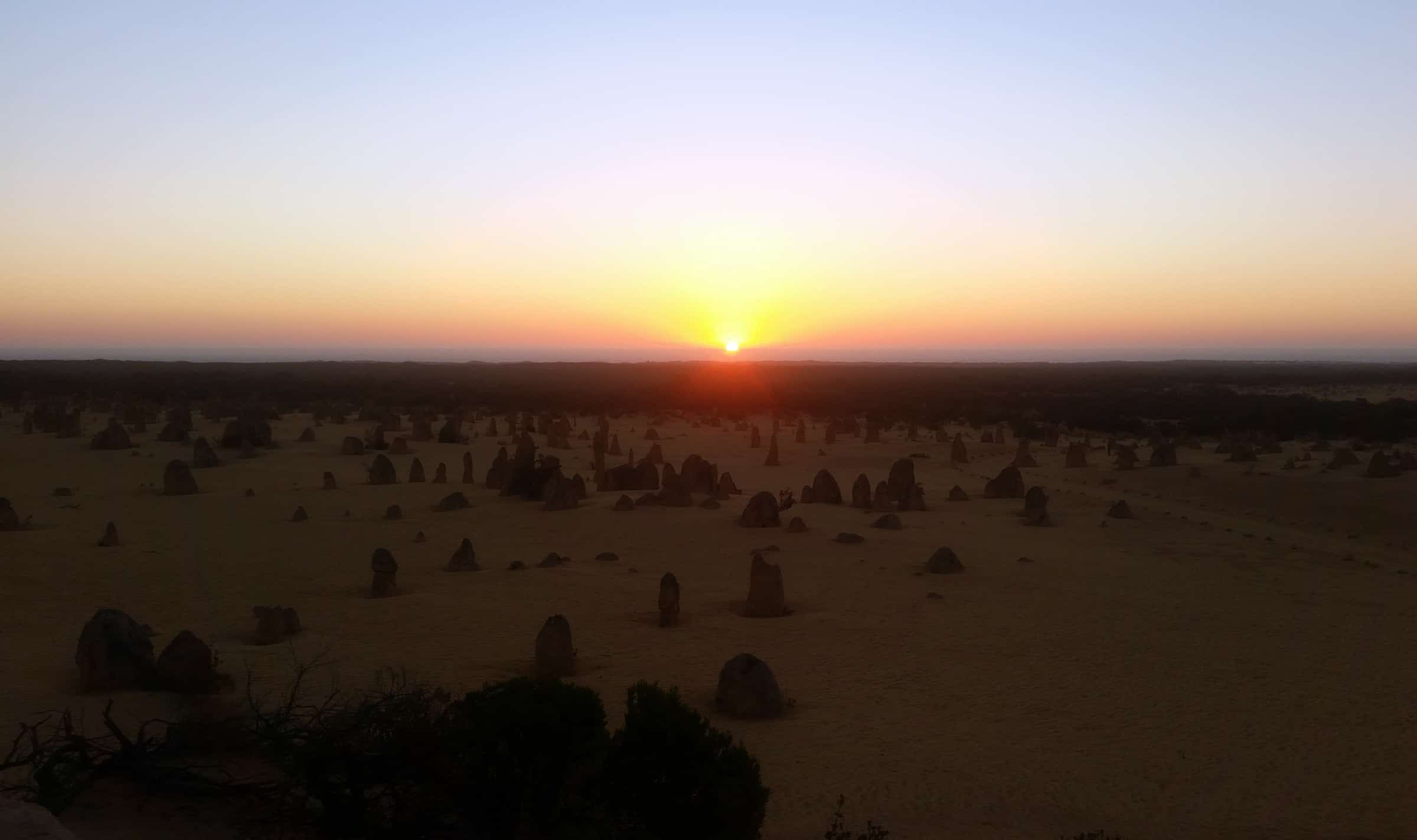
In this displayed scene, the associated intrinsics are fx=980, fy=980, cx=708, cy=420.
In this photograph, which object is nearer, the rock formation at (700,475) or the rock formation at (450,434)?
the rock formation at (700,475)

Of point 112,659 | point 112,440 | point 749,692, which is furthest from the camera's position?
point 112,440

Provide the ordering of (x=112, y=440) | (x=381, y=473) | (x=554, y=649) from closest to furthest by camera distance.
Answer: (x=554, y=649)
(x=381, y=473)
(x=112, y=440)

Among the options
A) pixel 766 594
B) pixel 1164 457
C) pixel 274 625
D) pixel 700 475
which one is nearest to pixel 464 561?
pixel 274 625

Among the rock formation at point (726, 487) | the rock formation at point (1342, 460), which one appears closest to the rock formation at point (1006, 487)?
the rock formation at point (726, 487)

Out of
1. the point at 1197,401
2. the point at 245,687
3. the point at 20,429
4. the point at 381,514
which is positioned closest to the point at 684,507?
the point at 381,514

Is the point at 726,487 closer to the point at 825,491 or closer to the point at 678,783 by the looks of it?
the point at 825,491

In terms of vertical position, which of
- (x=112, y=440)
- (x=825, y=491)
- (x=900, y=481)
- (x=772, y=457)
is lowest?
(x=825, y=491)

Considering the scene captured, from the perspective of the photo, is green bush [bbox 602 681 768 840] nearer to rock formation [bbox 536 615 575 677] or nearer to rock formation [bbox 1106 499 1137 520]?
rock formation [bbox 536 615 575 677]

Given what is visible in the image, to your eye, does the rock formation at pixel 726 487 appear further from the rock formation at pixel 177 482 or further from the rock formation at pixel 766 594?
the rock formation at pixel 177 482

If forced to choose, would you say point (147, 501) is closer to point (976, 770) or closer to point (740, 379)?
point (976, 770)
